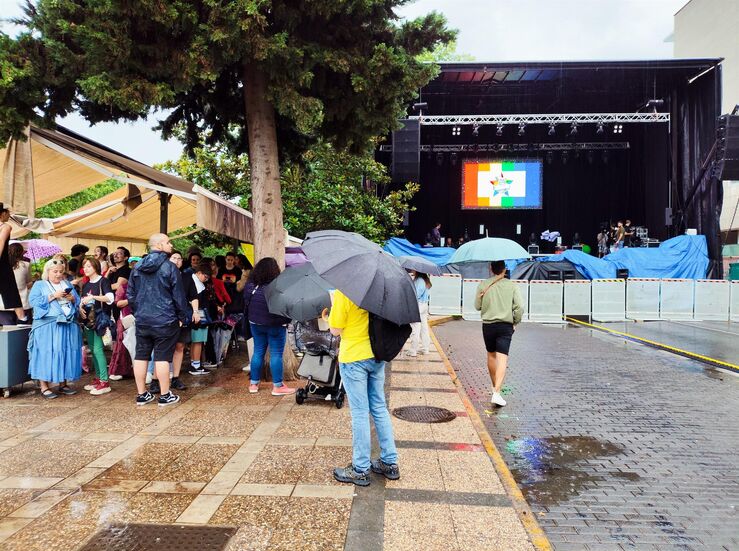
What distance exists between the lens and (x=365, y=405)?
12.1ft

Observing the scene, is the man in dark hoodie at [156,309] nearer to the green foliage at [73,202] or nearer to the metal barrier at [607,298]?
the metal barrier at [607,298]

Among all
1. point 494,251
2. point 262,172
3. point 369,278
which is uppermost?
point 262,172

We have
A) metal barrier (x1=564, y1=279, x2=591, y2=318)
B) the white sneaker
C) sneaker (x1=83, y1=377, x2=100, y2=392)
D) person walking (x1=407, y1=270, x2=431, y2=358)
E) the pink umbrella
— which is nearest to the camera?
the white sneaker

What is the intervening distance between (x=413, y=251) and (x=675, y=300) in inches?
353

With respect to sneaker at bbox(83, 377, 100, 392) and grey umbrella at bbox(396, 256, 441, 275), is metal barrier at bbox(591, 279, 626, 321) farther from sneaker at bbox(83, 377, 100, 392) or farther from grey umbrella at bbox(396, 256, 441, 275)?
sneaker at bbox(83, 377, 100, 392)

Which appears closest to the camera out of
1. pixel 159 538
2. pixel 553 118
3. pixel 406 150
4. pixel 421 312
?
pixel 159 538

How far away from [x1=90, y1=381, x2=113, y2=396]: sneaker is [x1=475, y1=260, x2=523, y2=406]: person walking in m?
4.75

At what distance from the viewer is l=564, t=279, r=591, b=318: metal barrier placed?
53.0 ft

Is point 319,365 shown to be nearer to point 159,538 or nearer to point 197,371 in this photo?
point 197,371

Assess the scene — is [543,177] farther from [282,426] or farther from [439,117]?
[282,426]

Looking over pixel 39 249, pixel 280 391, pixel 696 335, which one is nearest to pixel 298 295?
pixel 280 391

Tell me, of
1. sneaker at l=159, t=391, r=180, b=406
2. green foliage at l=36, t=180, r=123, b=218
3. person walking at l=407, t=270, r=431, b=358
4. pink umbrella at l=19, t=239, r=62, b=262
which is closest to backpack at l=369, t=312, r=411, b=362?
sneaker at l=159, t=391, r=180, b=406

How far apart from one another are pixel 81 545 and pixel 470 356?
7.72 m

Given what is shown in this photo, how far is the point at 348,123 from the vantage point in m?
7.37
